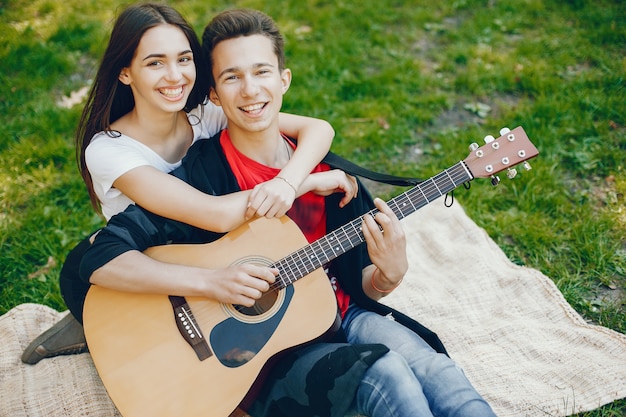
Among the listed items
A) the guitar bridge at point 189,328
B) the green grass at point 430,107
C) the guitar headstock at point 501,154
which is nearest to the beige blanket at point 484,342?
the green grass at point 430,107

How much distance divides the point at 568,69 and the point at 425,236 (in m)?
Answer: 2.58

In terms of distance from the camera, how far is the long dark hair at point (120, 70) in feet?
8.16

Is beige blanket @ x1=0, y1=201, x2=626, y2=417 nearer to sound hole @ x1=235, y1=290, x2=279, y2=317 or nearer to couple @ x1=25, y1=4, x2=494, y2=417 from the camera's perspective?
couple @ x1=25, y1=4, x2=494, y2=417

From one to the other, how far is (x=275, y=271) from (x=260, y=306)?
17cm

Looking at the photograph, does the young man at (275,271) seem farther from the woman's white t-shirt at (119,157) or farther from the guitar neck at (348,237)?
the woman's white t-shirt at (119,157)

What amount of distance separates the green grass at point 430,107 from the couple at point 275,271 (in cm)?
110

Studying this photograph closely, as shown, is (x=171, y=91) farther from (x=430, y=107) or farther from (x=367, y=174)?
(x=430, y=107)

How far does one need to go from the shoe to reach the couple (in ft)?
2.32

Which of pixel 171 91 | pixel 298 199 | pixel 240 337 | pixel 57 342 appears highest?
pixel 171 91

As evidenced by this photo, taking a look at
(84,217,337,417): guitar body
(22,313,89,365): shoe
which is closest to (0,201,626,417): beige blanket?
(22,313,89,365): shoe

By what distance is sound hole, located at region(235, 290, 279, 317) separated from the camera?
89.1 inches

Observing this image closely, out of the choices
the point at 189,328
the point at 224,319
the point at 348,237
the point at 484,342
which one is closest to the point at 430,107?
the point at 484,342

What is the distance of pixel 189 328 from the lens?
221 cm

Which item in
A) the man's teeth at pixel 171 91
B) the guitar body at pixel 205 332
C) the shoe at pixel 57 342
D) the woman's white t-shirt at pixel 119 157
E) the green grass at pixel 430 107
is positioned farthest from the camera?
the green grass at pixel 430 107
